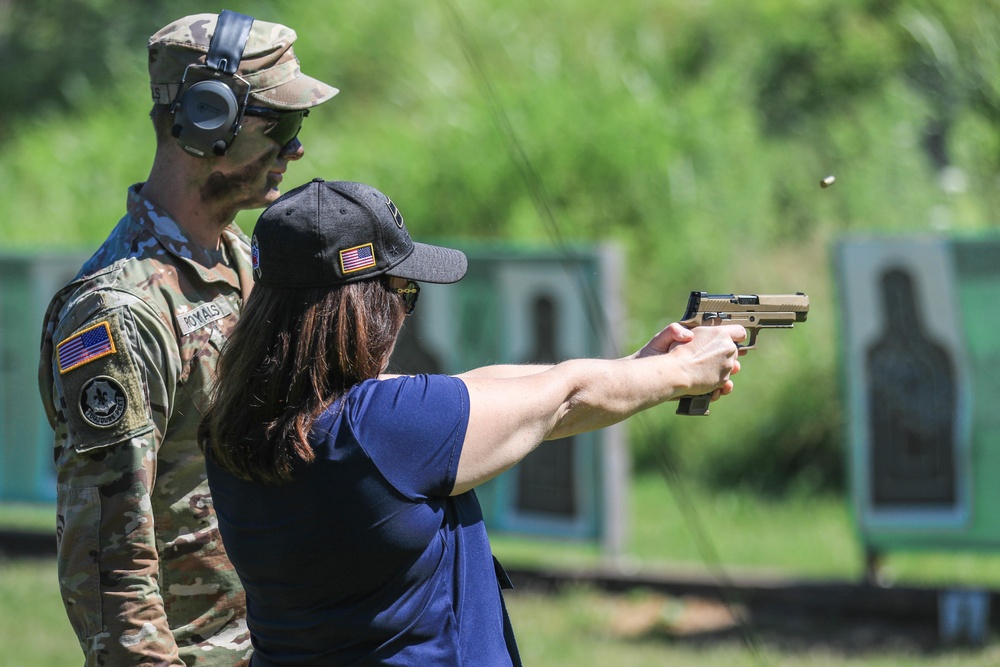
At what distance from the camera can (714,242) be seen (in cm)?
980

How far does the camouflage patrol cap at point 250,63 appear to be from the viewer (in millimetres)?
2615

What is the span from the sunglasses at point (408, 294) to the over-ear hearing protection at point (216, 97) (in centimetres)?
63

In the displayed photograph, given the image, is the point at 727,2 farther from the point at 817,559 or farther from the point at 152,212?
the point at 152,212

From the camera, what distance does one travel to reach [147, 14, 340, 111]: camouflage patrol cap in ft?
8.58

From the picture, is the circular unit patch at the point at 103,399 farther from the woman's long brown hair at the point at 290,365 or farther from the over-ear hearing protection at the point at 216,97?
the over-ear hearing protection at the point at 216,97

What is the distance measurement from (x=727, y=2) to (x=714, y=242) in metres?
4.77

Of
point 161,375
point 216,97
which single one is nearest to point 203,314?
point 161,375

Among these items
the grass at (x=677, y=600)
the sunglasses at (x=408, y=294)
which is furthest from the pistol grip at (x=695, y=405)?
the grass at (x=677, y=600)

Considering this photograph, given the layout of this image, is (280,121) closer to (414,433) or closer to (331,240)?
(331,240)

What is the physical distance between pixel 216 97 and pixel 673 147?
321 inches

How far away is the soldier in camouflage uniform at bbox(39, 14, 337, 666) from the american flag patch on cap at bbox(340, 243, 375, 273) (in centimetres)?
59

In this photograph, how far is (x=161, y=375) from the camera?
248cm

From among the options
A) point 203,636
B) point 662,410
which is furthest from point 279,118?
point 662,410

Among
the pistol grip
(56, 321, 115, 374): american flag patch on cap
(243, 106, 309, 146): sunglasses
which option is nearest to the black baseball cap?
(56, 321, 115, 374): american flag patch on cap
